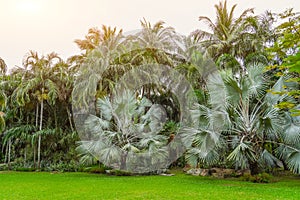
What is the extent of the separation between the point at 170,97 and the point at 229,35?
4.56 meters

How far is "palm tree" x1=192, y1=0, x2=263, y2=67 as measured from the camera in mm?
14258

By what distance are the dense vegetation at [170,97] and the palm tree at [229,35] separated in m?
0.05

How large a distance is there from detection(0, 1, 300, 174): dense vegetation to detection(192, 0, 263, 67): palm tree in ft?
0.16

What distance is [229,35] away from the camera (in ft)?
49.3

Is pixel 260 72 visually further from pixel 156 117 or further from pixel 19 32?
pixel 19 32

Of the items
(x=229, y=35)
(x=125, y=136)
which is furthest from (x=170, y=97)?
(x=125, y=136)

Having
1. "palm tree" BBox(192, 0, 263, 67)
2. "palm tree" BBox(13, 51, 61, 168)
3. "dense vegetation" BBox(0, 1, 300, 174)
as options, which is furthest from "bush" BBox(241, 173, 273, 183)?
"palm tree" BBox(13, 51, 61, 168)

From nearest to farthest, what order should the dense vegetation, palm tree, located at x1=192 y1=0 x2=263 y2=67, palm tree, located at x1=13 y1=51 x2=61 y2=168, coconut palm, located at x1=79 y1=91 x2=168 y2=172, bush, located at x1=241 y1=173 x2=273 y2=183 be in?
bush, located at x1=241 y1=173 x2=273 y2=183 → the dense vegetation → coconut palm, located at x1=79 y1=91 x2=168 y2=172 → palm tree, located at x1=192 y1=0 x2=263 y2=67 → palm tree, located at x1=13 y1=51 x2=61 y2=168

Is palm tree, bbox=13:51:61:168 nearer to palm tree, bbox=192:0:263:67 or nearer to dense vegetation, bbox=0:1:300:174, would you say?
dense vegetation, bbox=0:1:300:174

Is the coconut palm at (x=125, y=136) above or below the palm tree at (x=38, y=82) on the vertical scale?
below

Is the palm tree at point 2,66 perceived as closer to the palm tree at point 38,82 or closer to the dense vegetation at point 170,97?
the dense vegetation at point 170,97

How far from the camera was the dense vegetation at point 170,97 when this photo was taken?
9.76 m

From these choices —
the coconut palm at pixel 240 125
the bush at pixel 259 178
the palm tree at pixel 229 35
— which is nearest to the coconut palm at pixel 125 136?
the coconut palm at pixel 240 125

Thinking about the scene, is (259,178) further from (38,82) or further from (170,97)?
(38,82)
